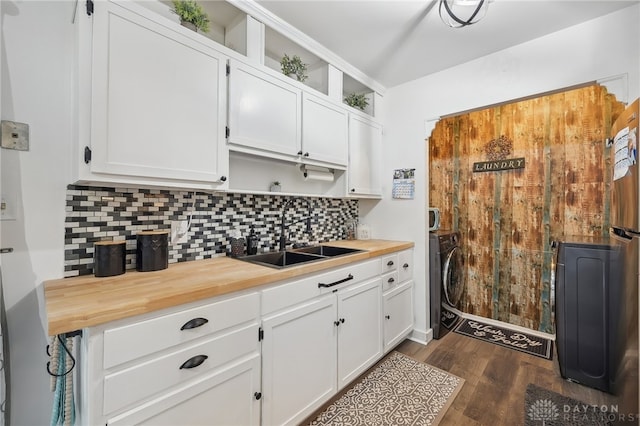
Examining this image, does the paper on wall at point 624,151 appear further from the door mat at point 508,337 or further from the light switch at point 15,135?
the light switch at point 15,135

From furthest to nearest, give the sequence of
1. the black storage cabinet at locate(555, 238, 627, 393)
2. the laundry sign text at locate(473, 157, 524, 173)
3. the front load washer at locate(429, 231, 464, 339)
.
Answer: the laundry sign text at locate(473, 157, 524, 173) < the front load washer at locate(429, 231, 464, 339) < the black storage cabinet at locate(555, 238, 627, 393)

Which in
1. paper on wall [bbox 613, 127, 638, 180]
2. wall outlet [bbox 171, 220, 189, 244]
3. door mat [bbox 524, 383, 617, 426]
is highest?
paper on wall [bbox 613, 127, 638, 180]

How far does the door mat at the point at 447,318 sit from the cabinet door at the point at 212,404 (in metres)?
2.12

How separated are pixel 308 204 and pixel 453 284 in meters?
1.98

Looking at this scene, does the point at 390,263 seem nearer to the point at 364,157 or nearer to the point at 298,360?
the point at 364,157

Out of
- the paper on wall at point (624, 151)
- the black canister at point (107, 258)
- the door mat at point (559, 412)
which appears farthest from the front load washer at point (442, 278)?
the black canister at point (107, 258)

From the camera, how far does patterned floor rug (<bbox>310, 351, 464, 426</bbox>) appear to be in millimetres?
1627

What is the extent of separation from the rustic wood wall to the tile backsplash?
2015 mm

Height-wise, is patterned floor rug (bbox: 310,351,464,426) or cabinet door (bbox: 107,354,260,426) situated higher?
cabinet door (bbox: 107,354,260,426)

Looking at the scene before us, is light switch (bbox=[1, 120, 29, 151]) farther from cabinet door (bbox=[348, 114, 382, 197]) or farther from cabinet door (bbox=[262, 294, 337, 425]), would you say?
cabinet door (bbox=[348, 114, 382, 197])

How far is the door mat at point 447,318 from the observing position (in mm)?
2777

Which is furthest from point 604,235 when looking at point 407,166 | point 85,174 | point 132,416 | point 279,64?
point 85,174

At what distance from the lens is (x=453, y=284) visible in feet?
10.3

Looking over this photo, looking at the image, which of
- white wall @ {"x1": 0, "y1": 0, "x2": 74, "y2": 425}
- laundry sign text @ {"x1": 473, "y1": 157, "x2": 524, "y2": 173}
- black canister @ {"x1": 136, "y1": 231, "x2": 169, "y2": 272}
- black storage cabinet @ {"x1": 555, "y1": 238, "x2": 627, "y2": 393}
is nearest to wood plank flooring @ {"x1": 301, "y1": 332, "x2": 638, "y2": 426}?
black storage cabinet @ {"x1": 555, "y1": 238, "x2": 627, "y2": 393}
